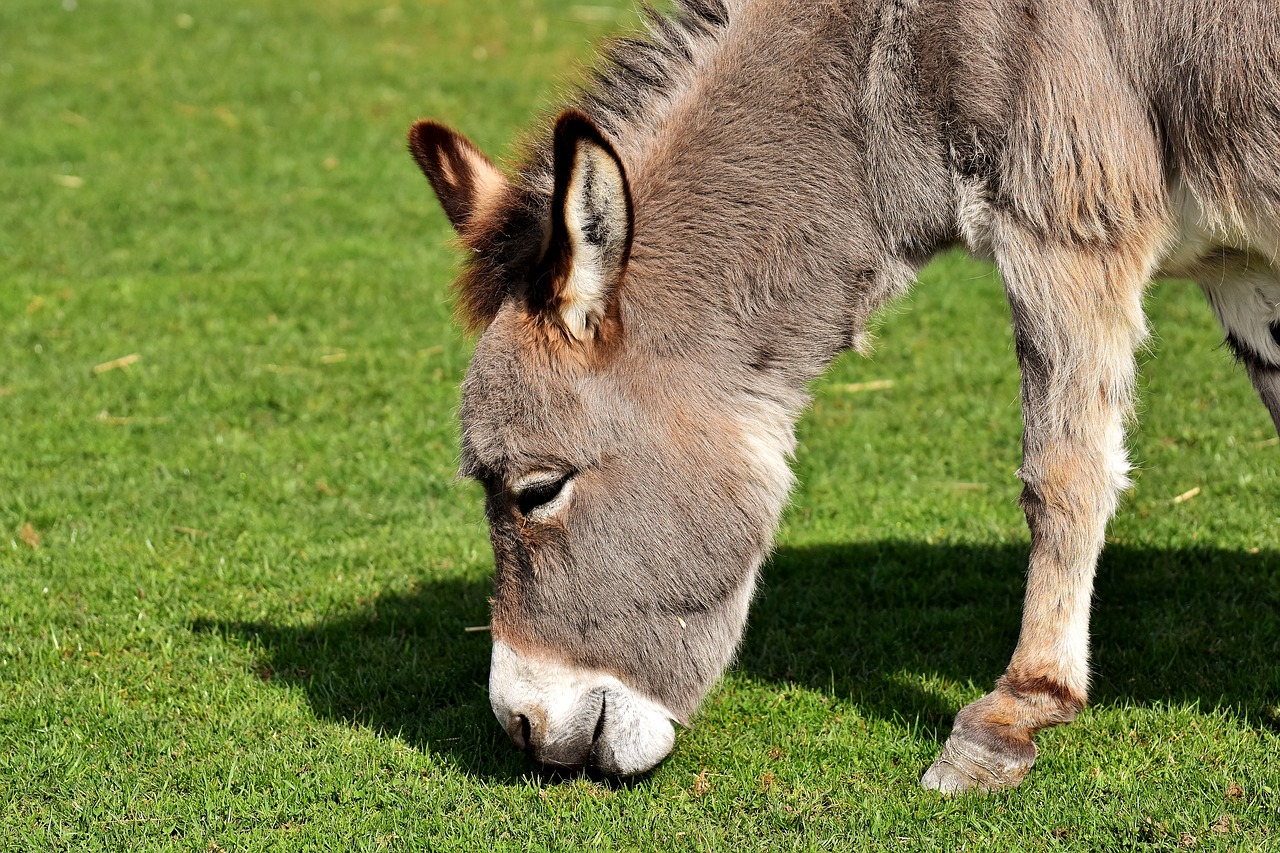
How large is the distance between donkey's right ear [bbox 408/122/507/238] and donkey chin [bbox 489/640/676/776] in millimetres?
1403

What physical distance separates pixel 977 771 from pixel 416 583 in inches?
103

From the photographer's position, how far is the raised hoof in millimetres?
→ 3881

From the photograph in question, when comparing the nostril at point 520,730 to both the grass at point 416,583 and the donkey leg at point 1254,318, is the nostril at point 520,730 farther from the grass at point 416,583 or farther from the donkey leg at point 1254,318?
Answer: the donkey leg at point 1254,318

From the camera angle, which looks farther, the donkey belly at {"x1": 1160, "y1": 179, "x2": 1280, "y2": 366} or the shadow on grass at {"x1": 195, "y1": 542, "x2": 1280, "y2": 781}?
the shadow on grass at {"x1": 195, "y1": 542, "x2": 1280, "y2": 781}

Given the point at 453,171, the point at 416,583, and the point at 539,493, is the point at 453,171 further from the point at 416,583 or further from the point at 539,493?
the point at 416,583

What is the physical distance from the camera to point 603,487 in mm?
3775

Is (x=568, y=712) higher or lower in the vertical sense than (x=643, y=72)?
lower

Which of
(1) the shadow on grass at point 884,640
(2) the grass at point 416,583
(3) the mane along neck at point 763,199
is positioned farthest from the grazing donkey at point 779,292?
(1) the shadow on grass at point 884,640

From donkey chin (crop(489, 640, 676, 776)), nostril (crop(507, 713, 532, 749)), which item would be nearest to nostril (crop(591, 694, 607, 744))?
donkey chin (crop(489, 640, 676, 776))

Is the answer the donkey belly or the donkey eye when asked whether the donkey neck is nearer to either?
the donkey eye

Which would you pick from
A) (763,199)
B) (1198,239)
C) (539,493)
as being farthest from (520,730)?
(1198,239)

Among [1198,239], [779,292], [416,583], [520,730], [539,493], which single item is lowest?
[416,583]

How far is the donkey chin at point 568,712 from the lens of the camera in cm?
380

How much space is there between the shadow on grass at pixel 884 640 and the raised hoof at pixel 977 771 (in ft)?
1.29
